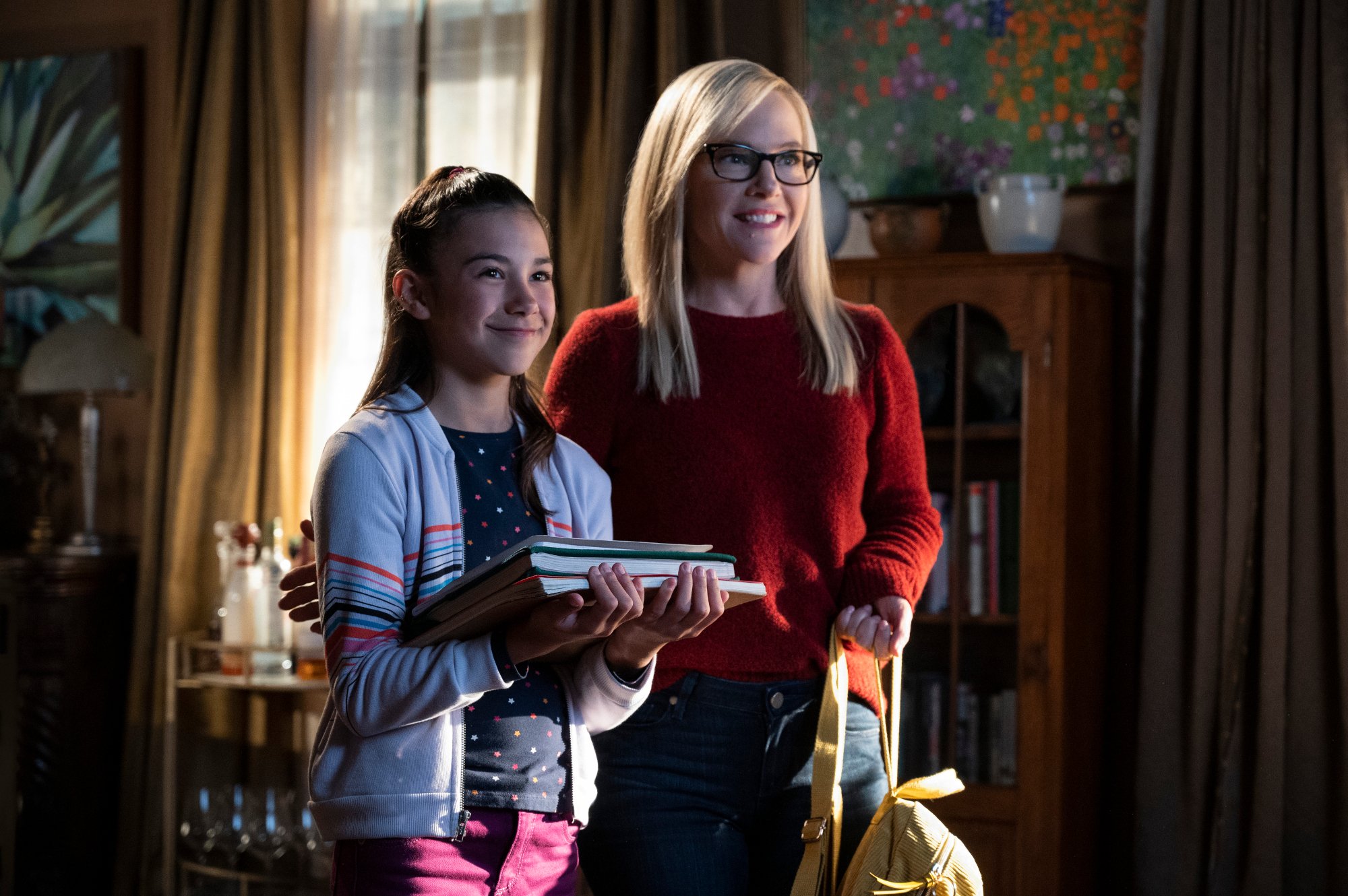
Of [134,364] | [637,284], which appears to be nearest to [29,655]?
[134,364]

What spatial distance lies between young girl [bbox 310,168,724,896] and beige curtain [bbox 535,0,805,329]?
1758mm

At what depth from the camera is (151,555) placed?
3.44 m

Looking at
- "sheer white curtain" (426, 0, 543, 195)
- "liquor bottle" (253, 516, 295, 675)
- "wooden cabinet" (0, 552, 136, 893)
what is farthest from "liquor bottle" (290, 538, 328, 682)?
"sheer white curtain" (426, 0, 543, 195)

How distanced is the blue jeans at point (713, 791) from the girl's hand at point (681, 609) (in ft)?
0.73

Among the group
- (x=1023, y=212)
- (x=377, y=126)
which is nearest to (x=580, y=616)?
(x=1023, y=212)

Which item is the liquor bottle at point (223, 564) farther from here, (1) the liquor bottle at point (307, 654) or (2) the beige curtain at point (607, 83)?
(2) the beige curtain at point (607, 83)

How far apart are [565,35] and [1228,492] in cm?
185

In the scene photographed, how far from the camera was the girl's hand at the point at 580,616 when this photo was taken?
3.42 ft

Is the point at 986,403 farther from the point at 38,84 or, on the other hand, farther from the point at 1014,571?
the point at 38,84

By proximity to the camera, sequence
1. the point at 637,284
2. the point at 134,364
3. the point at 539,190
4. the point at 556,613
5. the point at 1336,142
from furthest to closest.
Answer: the point at 134,364
the point at 539,190
the point at 1336,142
the point at 637,284
the point at 556,613

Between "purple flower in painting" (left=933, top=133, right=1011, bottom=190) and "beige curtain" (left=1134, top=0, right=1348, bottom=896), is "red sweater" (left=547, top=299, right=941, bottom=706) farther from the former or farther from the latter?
"purple flower in painting" (left=933, top=133, right=1011, bottom=190)

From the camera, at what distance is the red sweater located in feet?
4.61

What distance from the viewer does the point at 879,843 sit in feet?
4.33

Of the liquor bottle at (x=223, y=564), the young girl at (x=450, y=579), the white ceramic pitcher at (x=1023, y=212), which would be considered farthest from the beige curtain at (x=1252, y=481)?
the liquor bottle at (x=223, y=564)
